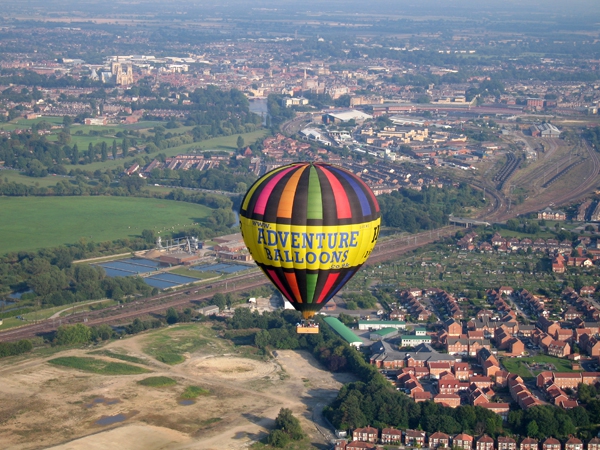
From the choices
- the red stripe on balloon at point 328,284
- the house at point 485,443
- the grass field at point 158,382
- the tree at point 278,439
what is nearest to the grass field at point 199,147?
the grass field at point 158,382

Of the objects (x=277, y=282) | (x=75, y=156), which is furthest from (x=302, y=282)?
(x=75, y=156)

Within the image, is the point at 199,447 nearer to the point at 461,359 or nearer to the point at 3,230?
the point at 461,359

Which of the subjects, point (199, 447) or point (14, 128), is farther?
point (14, 128)

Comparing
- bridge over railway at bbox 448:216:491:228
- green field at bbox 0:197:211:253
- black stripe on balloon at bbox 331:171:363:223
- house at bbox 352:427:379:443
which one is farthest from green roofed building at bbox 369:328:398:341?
green field at bbox 0:197:211:253

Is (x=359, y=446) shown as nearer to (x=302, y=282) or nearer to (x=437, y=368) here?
(x=302, y=282)

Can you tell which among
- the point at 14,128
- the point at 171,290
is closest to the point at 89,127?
the point at 14,128

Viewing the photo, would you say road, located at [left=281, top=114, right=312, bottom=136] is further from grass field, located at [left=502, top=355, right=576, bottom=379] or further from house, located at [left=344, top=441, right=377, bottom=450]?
house, located at [left=344, top=441, right=377, bottom=450]
